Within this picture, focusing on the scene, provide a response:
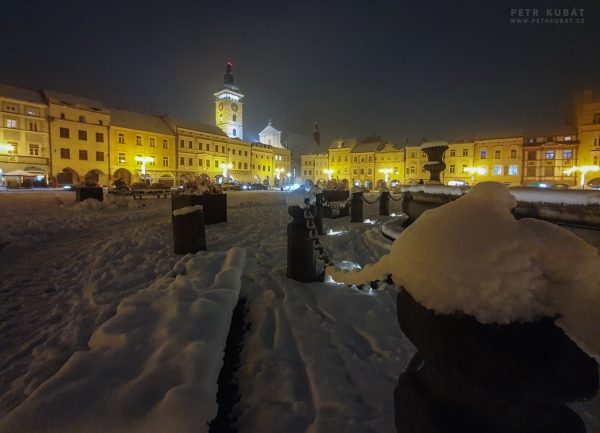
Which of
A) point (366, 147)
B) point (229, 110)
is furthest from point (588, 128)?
point (229, 110)

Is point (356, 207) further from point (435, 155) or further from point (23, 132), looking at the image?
point (23, 132)

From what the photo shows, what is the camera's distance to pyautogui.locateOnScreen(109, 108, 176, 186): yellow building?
42.4 metres

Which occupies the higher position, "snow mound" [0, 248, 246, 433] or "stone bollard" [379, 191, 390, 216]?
"stone bollard" [379, 191, 390, 216]

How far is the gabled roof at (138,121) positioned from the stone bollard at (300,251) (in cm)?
4782

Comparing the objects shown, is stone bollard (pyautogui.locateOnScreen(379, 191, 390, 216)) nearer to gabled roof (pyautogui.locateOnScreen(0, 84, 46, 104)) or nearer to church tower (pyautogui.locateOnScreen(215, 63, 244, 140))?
gabled roof (pyautogui.locateOnScreen(0, 84, 46, 104))

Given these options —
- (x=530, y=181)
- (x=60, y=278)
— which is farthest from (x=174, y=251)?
(x=530, y=181)

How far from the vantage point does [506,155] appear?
4644 cm

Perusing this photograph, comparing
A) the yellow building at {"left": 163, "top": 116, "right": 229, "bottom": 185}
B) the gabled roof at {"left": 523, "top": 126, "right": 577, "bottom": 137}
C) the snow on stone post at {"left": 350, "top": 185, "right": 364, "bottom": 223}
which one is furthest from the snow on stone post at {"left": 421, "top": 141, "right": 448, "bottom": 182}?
the gabled roof at {"left": 523, "top": 126, "right": 577, "bottom": 137}

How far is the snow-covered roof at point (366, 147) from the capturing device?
198 ft

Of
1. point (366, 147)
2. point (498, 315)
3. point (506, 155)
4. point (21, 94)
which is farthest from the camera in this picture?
point (366, 147)

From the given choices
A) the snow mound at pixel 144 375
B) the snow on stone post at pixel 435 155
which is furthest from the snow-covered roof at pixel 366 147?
the snow mound at pixel 144 375

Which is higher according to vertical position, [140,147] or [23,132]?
[23,132]

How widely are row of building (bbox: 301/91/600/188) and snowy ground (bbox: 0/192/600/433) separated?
33.9 metres

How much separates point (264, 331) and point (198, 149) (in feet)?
176
